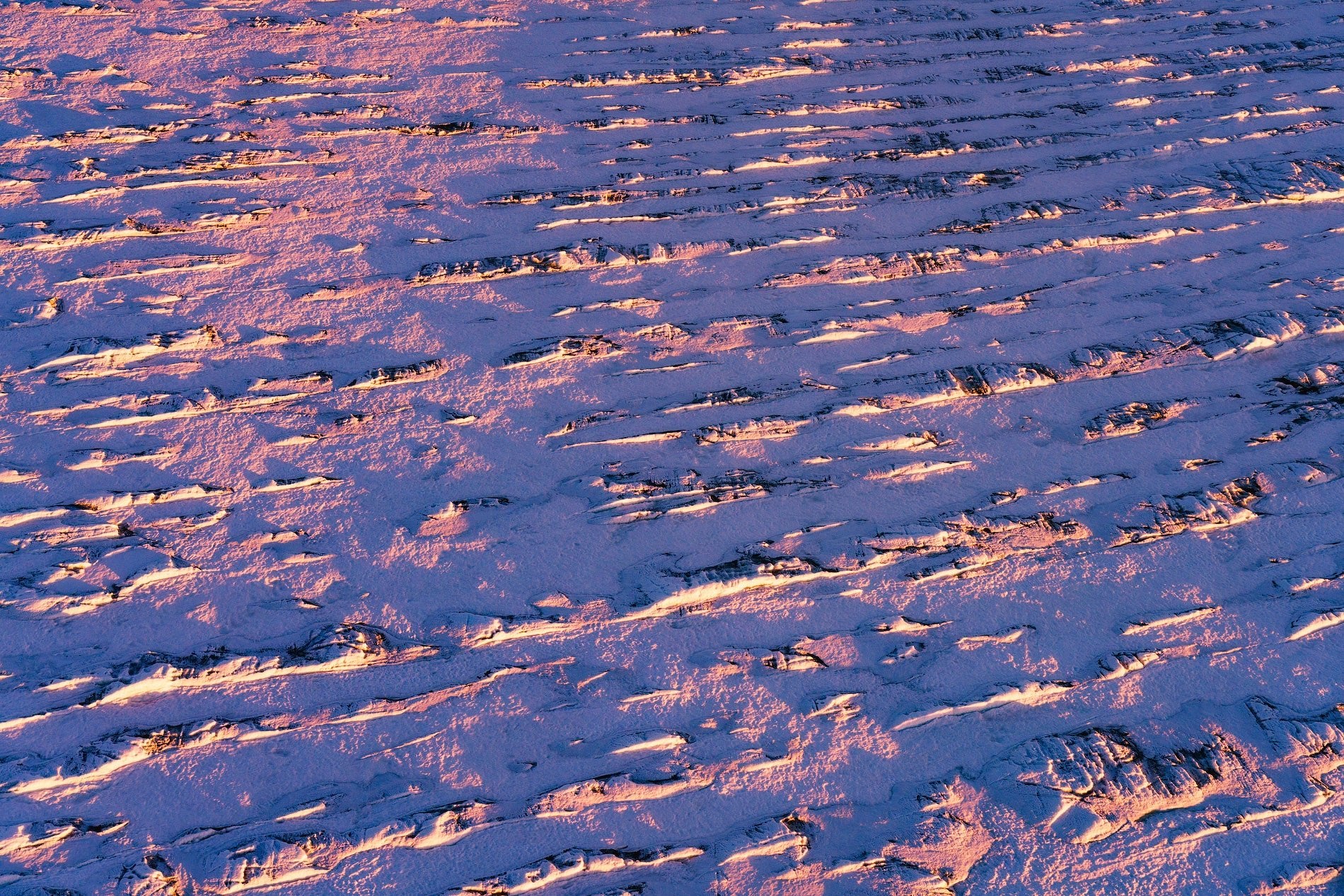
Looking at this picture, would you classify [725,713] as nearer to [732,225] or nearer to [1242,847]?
[1242,847]

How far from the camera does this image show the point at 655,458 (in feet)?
6.73

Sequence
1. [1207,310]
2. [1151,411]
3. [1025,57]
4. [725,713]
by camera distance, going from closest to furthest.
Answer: [725,713] < [1151,411] < [1207,310] < [1025,57]

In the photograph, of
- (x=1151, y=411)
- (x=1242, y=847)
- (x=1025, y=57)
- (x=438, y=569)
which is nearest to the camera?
(x=1242, y=847)

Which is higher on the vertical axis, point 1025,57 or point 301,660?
point 1025,57

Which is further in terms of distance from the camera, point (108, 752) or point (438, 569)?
point (438, 569)

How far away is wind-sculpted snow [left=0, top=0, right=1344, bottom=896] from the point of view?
1604mm

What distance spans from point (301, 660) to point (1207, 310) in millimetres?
2434

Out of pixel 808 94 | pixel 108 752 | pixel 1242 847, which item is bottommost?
pixel 1242 847

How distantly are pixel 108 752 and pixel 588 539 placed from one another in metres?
0.97

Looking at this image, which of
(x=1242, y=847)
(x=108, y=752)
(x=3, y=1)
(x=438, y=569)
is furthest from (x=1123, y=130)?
(x=3, y=1)

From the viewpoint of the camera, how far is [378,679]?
1.73m

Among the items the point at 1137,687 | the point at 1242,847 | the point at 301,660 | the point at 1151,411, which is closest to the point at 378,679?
the point at 301,660

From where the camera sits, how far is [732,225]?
2.56 meters

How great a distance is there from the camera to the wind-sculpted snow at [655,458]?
160 cm
